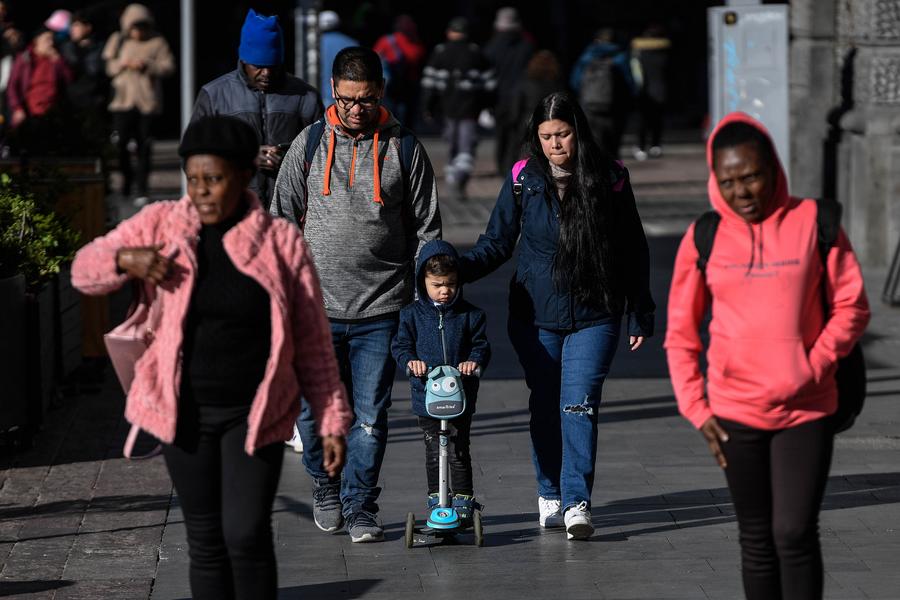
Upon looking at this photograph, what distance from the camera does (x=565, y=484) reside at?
646cm

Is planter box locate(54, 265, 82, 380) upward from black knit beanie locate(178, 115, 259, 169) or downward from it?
downward

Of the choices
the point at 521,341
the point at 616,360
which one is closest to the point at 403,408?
the point at 616,360

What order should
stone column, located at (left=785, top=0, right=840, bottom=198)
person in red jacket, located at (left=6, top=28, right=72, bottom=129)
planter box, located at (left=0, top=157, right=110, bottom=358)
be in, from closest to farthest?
1. planter box, located at (left=0, top=157, right=110, bottom=358)
2. stone column, located at (left=785, top=0, right=840, bottom=198)
3. person in red jacket, located at (left=6, top=28, right=72, bottom=129)

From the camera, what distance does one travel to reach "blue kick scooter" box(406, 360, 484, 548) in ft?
20.3

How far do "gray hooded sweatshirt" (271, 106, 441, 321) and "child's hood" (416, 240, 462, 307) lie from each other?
0.12 meters

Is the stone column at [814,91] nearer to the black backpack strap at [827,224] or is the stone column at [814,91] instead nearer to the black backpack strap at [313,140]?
the black backpack strap at [313,140]

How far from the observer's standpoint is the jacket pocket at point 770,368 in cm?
457

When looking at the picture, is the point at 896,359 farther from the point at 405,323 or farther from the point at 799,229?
the point at 799,229

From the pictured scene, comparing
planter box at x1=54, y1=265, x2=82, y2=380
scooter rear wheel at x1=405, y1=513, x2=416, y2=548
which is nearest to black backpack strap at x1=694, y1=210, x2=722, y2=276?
scooter rear wheel at x1=405, y1=513, x2=416, y2=548

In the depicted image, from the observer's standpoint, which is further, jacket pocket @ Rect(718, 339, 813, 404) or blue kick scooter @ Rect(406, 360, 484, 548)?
blue kick scooter @ Rect(406, 360, 484, 548)

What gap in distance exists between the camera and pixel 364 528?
21.0 feet

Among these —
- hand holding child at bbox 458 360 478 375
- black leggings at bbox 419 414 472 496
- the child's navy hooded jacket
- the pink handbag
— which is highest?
the pink handbag

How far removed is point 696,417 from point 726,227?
523 millimetres

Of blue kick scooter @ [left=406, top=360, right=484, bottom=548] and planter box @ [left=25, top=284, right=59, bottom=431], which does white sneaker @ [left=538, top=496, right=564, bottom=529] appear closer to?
blue kick scooter @ [left=406, top=360, right=484, bottom=548]
